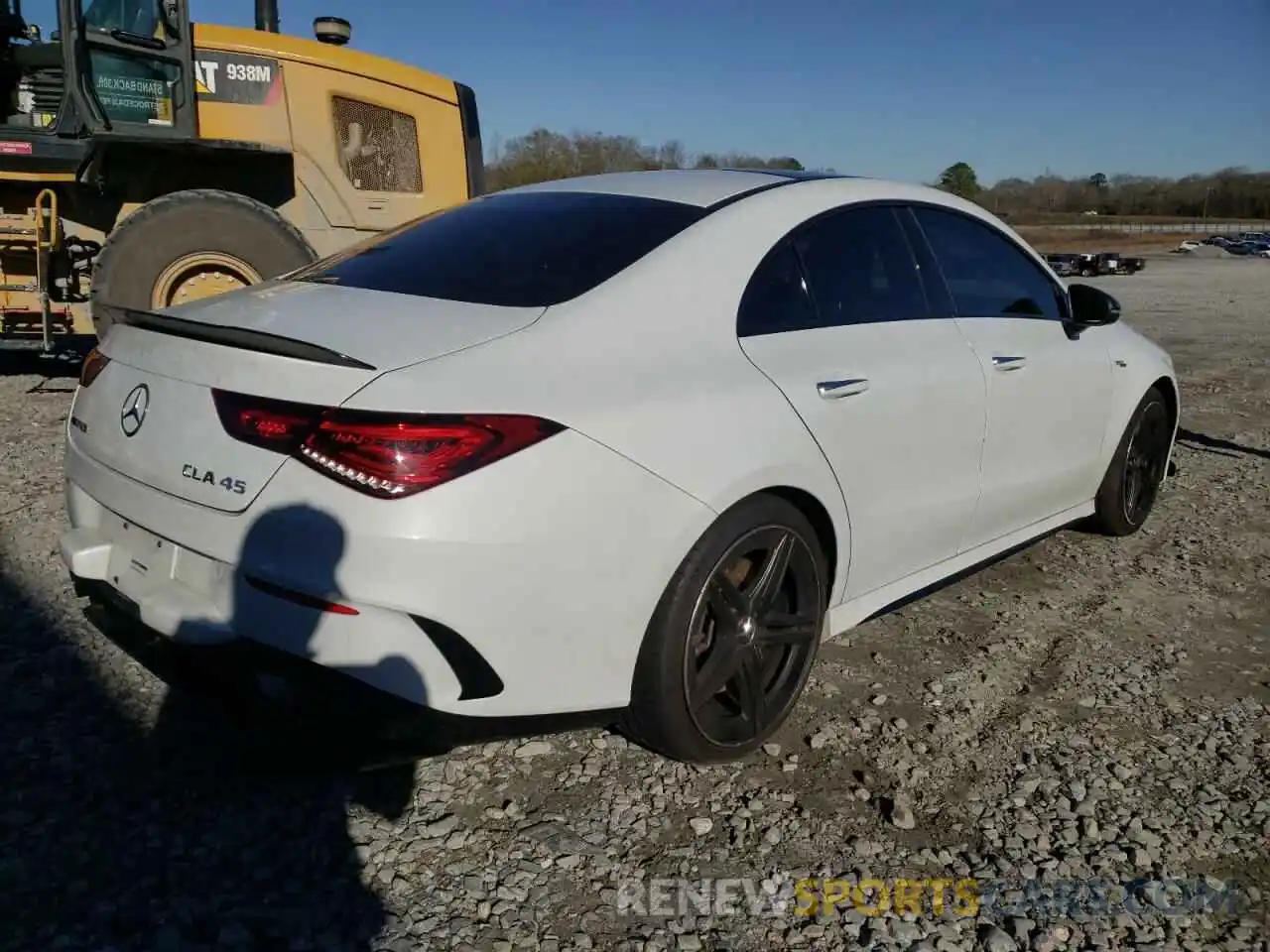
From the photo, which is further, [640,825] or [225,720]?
[225,720]

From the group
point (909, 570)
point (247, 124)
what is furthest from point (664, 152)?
point (909, 570)

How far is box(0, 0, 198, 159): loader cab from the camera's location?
6.94 m

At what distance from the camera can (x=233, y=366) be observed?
2432 millimetres

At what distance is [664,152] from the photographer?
119 ft

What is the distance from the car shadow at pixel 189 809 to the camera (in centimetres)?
222

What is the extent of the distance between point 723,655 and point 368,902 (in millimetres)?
1043

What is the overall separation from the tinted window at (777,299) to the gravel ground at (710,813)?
1.19m

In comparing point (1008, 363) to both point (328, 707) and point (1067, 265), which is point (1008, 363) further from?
point (1067, 265)

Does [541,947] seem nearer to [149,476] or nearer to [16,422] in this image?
[149,476]

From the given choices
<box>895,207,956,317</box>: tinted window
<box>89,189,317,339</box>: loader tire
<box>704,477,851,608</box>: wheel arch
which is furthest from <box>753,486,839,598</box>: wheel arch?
<box>89,189,317,339</box>: loader tire

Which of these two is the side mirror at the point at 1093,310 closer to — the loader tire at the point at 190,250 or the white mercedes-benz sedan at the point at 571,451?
the white mercedes-benz sedan at the point at 571,451

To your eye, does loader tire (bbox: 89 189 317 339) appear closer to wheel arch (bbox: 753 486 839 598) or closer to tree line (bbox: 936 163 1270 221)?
wheel arch (bbox: 753 486 839 598)

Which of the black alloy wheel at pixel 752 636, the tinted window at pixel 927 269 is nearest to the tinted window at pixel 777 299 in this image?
the black alloy wheel at pixel 752 636

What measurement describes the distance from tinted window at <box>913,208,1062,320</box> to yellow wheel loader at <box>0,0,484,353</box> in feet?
15.2
